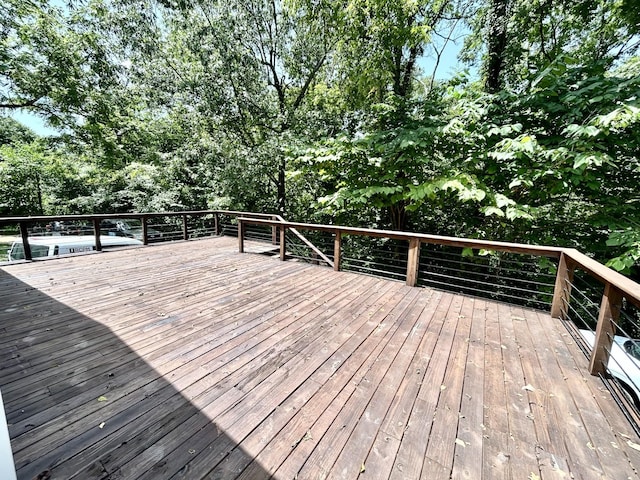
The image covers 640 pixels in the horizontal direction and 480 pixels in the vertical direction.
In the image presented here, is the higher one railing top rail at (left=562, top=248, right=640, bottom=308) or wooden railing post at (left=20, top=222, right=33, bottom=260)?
railing top rail at (left=562, top=248, right=640, bottom=308)

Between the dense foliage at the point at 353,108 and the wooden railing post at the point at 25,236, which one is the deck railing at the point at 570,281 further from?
the wooden railing post at the point at 25,236

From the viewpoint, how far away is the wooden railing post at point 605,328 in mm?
1898

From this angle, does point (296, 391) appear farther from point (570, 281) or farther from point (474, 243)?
point (570, 281)

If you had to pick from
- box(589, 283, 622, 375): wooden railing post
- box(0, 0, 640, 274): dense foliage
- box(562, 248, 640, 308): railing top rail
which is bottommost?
box(589, 283, 622, 375): wooden railing post

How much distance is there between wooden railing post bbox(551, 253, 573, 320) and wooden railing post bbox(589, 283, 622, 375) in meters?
0.93

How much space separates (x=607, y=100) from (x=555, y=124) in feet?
3.13

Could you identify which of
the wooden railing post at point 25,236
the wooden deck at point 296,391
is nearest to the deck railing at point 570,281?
the wooden deck at point 296,391

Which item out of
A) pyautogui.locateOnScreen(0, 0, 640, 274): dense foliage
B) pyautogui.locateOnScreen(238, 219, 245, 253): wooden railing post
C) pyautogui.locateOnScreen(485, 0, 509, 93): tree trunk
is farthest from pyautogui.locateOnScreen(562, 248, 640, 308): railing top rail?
pyautogui.locateOnScreen(238, 219, 245, 253): wooden railing post

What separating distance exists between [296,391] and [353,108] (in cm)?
744

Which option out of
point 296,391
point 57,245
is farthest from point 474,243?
point 57,245

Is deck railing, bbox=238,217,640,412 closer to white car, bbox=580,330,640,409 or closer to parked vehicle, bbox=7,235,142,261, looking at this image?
white car, bbox=580,330,640,409

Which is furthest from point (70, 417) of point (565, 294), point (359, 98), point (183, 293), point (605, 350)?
point (359, 98)

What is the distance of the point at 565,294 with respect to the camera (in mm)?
2881

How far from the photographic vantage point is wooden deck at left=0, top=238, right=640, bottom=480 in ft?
4.39
